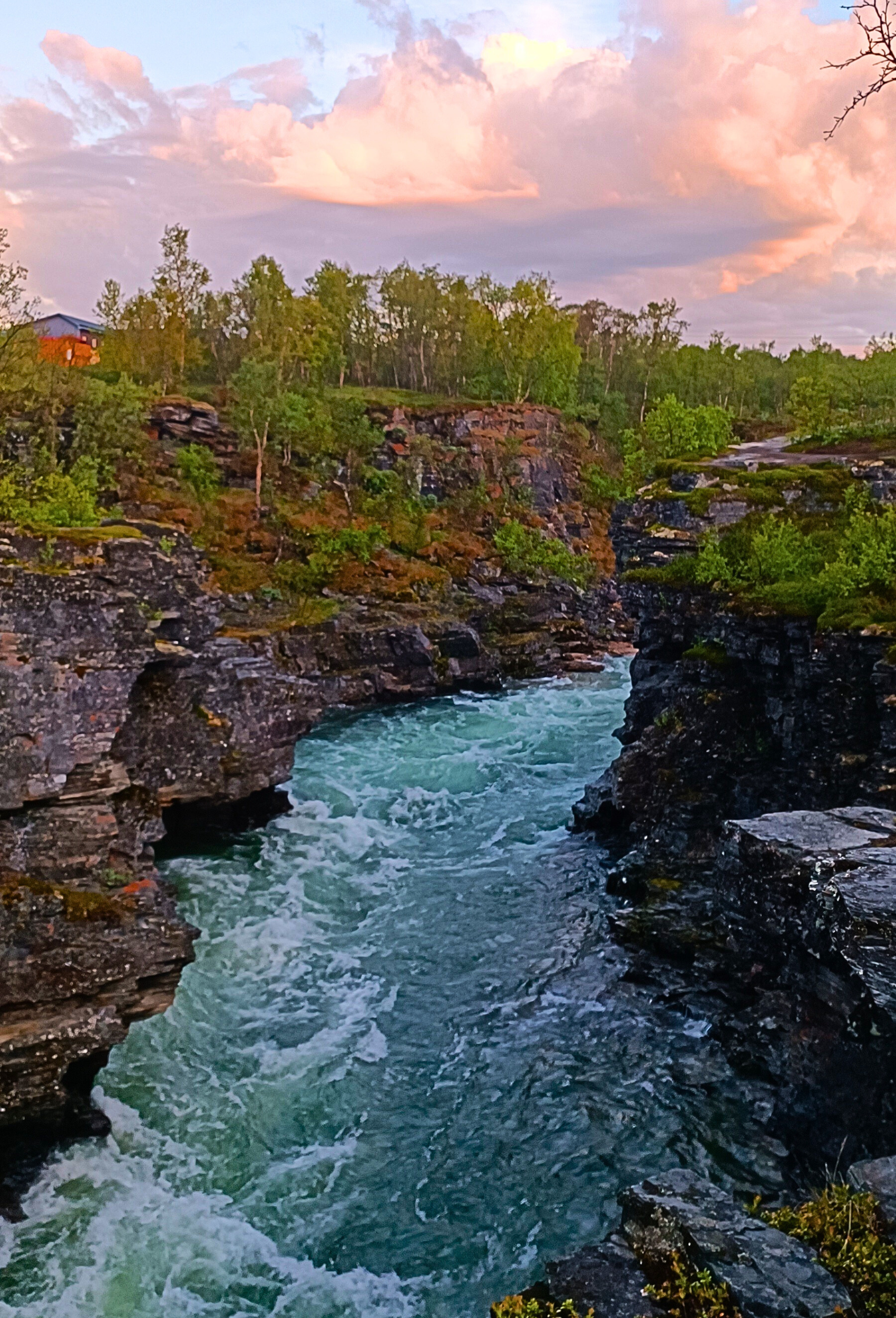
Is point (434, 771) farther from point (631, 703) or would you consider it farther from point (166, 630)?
point (166, 630)

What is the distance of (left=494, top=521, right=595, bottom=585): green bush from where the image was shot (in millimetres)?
52344

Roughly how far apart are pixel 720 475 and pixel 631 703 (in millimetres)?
7269

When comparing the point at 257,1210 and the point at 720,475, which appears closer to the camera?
the point at 257,1210

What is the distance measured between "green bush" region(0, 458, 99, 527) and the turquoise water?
379 inches

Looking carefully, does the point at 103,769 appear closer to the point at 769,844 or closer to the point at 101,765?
the point at 101,765

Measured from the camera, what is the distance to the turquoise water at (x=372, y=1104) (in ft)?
37.8

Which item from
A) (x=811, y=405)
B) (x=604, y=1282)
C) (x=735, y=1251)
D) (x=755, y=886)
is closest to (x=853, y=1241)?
(x=735, y=1251)

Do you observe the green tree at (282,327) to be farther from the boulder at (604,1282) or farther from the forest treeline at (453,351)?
the boulder at (604,1282)

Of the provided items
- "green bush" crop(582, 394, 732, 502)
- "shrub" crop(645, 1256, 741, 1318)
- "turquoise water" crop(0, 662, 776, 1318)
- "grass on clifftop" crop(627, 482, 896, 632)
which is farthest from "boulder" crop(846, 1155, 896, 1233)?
"green bush" crop(582, 394, 732, 502)

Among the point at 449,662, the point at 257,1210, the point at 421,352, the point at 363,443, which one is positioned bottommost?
the point at 257,1210

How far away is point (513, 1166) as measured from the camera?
13227 mm

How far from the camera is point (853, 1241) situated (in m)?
6.91

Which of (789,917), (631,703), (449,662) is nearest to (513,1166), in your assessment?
(789,917)

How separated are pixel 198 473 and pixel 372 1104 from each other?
39273 mm
